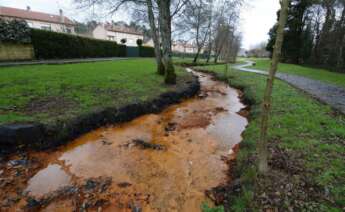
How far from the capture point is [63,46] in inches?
556

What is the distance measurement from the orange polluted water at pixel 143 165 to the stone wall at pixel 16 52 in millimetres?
11006

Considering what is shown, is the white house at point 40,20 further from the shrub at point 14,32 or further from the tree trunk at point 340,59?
the tree trunk at point 340,59

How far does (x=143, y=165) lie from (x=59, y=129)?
2.20 m

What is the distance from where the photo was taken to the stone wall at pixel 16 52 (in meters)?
10.6

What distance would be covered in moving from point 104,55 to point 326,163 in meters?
22.0

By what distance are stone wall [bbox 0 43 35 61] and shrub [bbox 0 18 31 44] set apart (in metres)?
0.29

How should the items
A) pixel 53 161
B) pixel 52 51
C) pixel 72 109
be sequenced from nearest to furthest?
pixel 53 161
pixel 72 109
pixel 52 51

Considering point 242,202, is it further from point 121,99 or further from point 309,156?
point 121,99

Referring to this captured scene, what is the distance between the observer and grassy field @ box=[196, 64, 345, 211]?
2275 mm

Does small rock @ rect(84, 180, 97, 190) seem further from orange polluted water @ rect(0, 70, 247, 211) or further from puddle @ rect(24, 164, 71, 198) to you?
puddle @ rect(24, 164, 71, 198)

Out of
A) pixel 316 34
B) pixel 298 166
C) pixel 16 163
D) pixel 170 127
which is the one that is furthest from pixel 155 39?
pixel 316 34

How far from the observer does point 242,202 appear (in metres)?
2.33

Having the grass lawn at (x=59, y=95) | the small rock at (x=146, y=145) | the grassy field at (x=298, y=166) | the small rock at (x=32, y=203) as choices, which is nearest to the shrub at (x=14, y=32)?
the grass lawn at (x=59, y=95)

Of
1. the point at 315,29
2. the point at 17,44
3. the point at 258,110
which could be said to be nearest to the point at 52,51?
the point at 17,44
